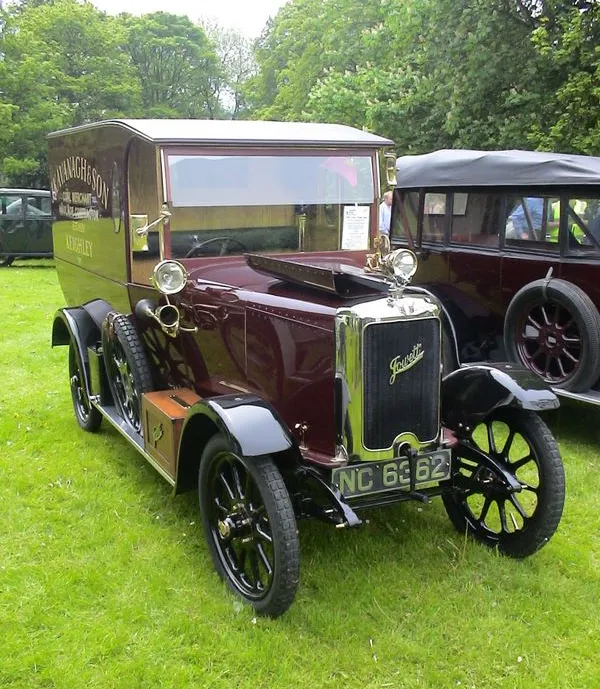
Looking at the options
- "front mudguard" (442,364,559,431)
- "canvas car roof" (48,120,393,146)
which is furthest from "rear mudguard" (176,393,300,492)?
"canvas car roof" (48,120,393,146)

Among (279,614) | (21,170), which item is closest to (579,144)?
(279,614)

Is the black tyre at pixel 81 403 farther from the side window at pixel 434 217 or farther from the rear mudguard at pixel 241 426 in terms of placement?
the side window at pixel 434 217

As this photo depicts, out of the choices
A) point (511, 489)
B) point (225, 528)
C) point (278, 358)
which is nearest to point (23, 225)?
point (278, 358)

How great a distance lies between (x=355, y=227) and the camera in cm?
452

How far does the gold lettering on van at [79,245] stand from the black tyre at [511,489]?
10.5ft

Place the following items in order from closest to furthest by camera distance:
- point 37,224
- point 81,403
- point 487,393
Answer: point 487,393, point 81,403, point 37,224

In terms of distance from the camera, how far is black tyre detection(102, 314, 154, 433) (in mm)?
4384

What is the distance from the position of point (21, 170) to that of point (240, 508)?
21.9 metres

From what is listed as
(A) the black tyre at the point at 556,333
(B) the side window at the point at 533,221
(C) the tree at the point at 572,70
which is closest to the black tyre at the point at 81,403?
(A) the black tyre at the point at 556,333

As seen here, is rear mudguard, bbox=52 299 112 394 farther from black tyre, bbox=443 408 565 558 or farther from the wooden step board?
black tyre, bbox=443 408 565 558

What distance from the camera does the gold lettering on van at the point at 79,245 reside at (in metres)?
5.35

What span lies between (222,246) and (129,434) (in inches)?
53.3

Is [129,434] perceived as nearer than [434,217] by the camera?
Yes

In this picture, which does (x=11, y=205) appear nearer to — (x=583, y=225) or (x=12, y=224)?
(x=12, y=224)
